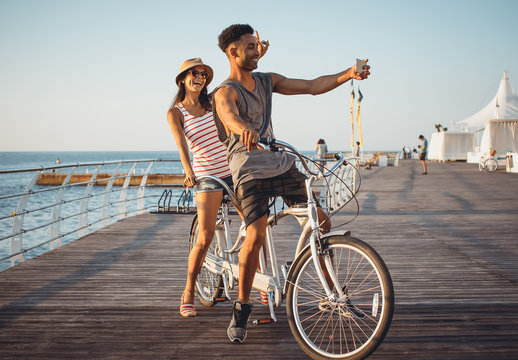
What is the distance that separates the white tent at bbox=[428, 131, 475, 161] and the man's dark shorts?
40.7m

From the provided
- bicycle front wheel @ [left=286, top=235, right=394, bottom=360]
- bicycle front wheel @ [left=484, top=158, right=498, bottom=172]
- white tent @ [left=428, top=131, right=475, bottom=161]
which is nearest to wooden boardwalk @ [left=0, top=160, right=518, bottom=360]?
bicycle front wheel @ [left=286, top=235, right=394, bottom=360]

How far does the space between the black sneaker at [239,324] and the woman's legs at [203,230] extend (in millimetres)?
623

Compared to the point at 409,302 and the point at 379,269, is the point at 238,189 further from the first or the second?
the point at 409,302

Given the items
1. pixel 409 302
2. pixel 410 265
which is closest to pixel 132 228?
pixel 410 265

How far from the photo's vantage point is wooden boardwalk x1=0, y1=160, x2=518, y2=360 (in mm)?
2684

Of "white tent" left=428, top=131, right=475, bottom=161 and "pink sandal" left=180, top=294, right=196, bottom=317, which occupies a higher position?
"white tent" left=428, top=131, right=475, bottom=161

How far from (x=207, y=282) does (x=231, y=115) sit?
5.42 feet

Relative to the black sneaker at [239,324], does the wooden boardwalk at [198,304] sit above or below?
below

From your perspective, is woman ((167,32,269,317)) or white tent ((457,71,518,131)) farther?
white tent ((457,71,518,131))

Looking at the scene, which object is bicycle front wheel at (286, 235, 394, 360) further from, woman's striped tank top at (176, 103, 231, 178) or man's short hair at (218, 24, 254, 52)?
Answer: man's short hair at (218, 24, 254, 52)

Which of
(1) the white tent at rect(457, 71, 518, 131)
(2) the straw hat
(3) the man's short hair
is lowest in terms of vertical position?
(2) the straw hat

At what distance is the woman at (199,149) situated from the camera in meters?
3.25

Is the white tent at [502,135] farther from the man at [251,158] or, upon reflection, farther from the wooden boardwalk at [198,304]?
the man at [251,158]

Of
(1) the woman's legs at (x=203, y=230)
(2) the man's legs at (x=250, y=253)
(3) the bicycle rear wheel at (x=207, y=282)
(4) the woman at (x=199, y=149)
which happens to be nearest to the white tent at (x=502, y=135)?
(3) the bicycle rear wheel at (x=207, y=282)
